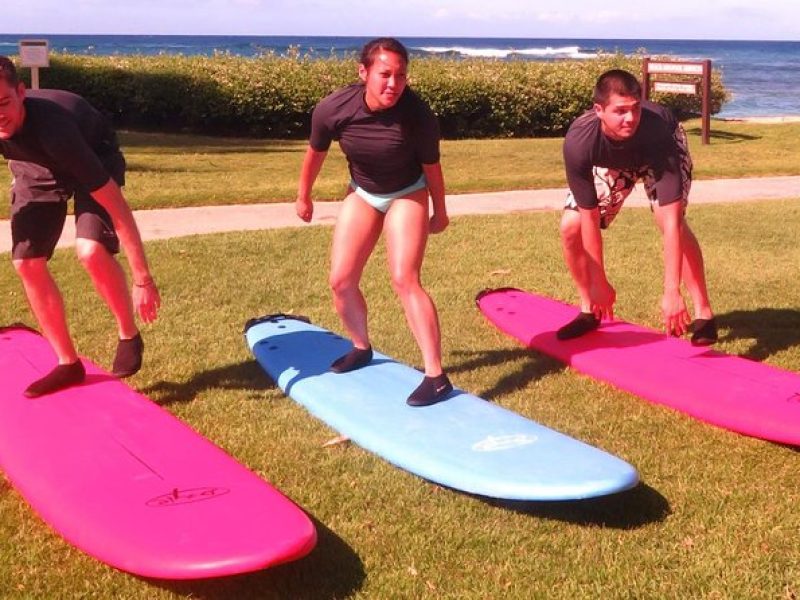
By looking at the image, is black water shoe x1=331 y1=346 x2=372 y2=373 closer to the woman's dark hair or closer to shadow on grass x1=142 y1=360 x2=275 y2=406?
shadow on grass x1=142 y1=360 x2=275 y2=406

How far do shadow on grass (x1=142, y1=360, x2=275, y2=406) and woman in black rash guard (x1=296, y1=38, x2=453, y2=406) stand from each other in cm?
100

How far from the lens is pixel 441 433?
435cm

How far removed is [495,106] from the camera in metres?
20.7

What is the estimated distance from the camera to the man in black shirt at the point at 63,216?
4.39 metres

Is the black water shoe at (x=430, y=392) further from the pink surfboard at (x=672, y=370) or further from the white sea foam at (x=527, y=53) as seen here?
the white sea foam at (x=527, y=53)

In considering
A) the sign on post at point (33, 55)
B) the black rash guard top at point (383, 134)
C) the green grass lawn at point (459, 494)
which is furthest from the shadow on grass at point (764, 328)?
the sign on post at point (33, 55)

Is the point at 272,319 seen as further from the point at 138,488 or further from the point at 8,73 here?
the point at 138,488

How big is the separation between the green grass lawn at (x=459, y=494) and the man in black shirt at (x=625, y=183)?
0.51m

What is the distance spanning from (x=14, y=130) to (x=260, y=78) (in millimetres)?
16162

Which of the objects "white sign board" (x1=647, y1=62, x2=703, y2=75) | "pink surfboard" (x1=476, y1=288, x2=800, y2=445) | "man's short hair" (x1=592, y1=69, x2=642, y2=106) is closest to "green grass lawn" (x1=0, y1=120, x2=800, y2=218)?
"white sign board" (x1=647, y1=62, x2=703, y2=75)

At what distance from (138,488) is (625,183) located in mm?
3183

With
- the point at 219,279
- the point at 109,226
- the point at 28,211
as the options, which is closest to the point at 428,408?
the point at 109,226

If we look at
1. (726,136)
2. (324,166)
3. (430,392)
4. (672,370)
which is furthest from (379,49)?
(726,136)

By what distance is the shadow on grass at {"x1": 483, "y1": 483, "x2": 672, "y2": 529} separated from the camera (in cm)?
380
